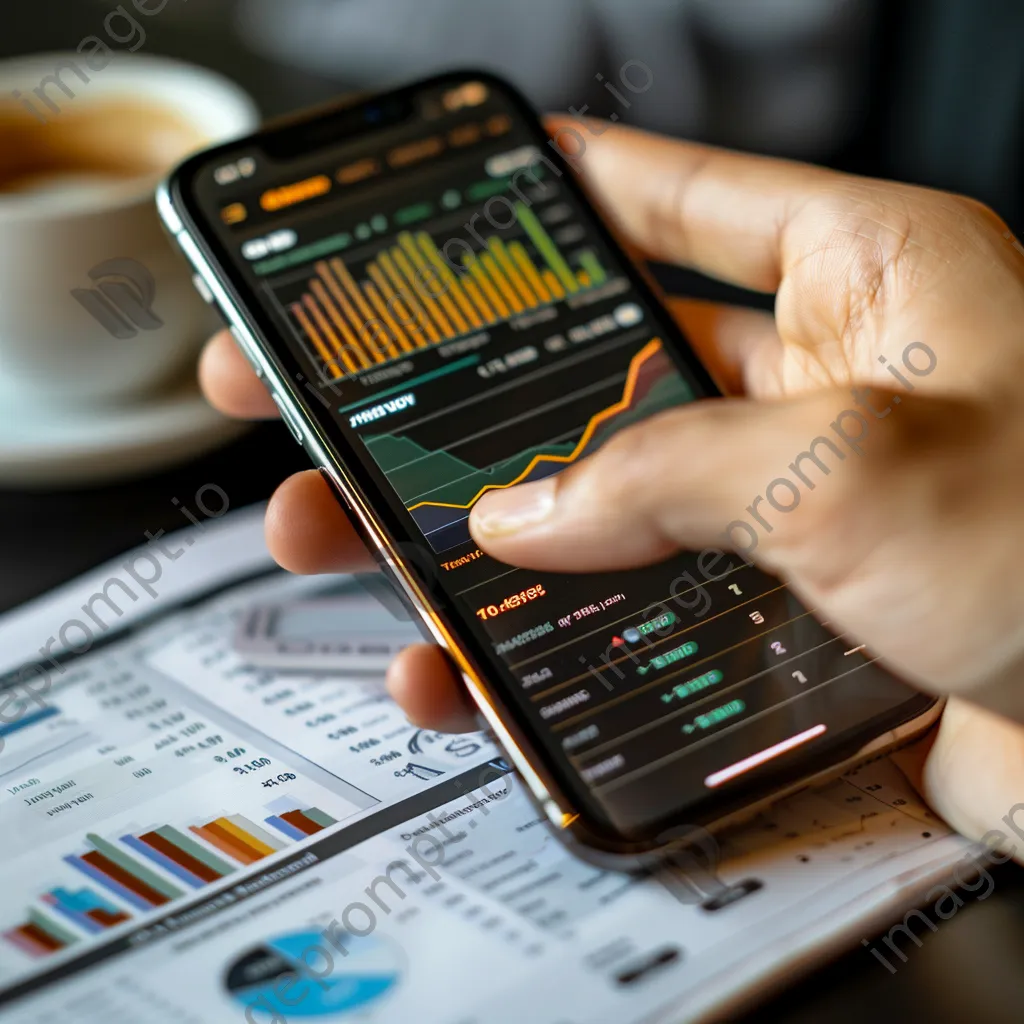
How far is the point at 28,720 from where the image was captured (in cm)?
40

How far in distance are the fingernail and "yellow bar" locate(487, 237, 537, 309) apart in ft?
0.33

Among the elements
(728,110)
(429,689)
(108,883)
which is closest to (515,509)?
(429,689)

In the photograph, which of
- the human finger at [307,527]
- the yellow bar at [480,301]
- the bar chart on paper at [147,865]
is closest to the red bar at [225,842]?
the bar chart on paper at [147,865]

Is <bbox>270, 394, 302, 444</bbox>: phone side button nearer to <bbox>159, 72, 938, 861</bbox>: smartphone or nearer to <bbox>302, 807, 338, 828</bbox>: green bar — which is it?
<bbox>159, 72, 938, 861</bbox>: smartphone

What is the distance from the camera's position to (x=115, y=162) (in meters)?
0.54

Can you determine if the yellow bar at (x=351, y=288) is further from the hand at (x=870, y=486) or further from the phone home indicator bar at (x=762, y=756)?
the phone home indicator bar at (x=762, y=756)

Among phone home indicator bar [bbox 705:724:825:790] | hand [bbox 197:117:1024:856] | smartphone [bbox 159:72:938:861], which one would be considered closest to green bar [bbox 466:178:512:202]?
smartphone [bbox 159:72:938:861]

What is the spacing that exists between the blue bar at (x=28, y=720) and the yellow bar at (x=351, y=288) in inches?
7.0

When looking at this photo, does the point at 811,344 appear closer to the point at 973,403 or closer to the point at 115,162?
the point at 973,403

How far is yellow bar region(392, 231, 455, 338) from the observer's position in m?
0.43

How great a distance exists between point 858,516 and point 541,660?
0.11 meters

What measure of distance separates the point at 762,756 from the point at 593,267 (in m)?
0.21

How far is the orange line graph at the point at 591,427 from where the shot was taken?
40cm

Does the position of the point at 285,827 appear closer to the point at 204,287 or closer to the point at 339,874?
the point at 339,874
